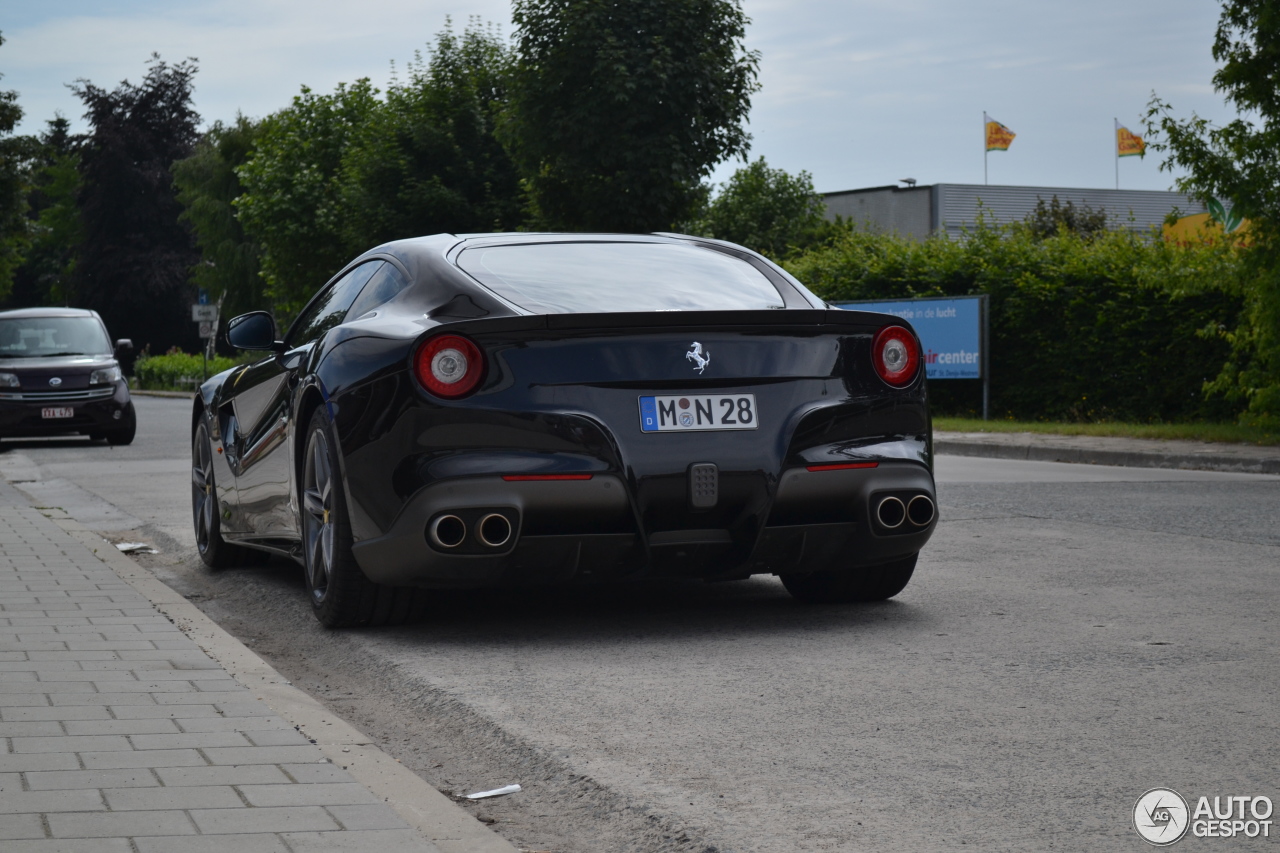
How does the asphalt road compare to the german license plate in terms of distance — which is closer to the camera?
the asphalt road

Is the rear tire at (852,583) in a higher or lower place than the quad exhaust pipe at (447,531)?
lower

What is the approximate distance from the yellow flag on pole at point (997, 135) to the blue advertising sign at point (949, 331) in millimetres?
40163

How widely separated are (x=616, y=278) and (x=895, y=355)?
1072mm

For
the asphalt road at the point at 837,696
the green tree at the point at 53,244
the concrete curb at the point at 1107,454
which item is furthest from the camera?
the green tree at the point at 53,244

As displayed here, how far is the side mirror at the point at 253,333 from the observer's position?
722 centimetres

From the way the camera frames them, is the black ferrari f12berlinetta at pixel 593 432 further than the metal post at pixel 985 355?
No

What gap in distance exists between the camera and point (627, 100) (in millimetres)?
25250

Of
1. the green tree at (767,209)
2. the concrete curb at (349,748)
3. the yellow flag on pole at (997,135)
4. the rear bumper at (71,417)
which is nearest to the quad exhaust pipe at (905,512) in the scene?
the concrete curb at (349,748)

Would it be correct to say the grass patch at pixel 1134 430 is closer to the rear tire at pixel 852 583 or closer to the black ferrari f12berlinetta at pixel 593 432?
the rear tire at pixel 852 583

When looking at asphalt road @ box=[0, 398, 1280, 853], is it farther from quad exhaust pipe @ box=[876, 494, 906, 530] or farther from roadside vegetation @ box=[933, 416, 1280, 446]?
roadside vegetation @ box=[933, 416, 1280, 446]

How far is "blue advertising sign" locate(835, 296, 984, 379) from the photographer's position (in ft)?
74.2

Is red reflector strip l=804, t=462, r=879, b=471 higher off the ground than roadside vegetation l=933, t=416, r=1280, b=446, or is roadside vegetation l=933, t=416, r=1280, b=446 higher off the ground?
red reflector strip l=804, t=462, r=879, b=471

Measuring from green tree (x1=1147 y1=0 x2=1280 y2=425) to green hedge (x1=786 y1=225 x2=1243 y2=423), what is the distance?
1.68 ft

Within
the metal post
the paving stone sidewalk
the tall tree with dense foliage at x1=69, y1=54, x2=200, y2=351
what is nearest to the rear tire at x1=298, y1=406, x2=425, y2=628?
the paving stone sidewalk
